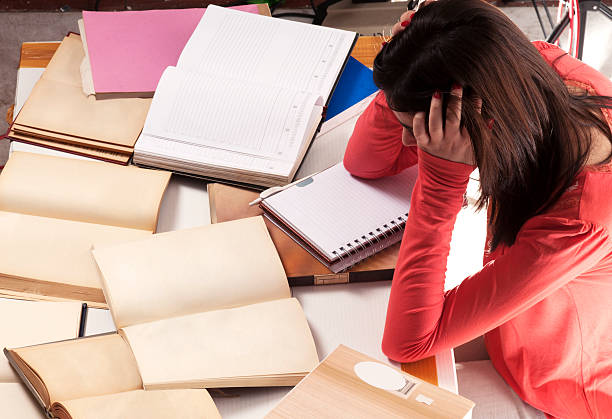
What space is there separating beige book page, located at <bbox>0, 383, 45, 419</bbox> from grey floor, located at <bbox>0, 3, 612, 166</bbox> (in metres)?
1.69

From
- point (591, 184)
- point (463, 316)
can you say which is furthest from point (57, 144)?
point (591, 184)

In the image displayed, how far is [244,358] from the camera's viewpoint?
0.87 meters

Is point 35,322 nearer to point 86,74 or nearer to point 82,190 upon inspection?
point 82,190

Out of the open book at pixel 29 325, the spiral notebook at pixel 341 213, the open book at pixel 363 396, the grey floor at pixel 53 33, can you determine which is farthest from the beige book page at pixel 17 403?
the grey floor at pixel 53 33

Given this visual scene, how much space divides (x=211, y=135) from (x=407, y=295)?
482 mm

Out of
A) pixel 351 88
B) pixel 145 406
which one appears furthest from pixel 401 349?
pixel 351 88

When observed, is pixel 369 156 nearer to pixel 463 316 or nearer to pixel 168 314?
pixel 463 316

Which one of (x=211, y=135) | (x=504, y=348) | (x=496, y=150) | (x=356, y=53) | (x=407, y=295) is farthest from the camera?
(x=356, y=53)

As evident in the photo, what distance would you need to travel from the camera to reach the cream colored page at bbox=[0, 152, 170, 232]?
1.08 m

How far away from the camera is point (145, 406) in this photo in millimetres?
801

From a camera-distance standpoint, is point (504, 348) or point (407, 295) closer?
point (407, 295)

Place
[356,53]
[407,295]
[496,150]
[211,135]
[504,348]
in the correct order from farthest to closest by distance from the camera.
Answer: [356,53], [211,135], [504,348], [407,295], [496,150]

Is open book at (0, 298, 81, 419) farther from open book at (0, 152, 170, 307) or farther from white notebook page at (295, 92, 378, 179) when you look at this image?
white notebook page at (295, 92, 378, 179)

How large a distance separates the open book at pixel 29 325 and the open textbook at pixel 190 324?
28 millimetres
